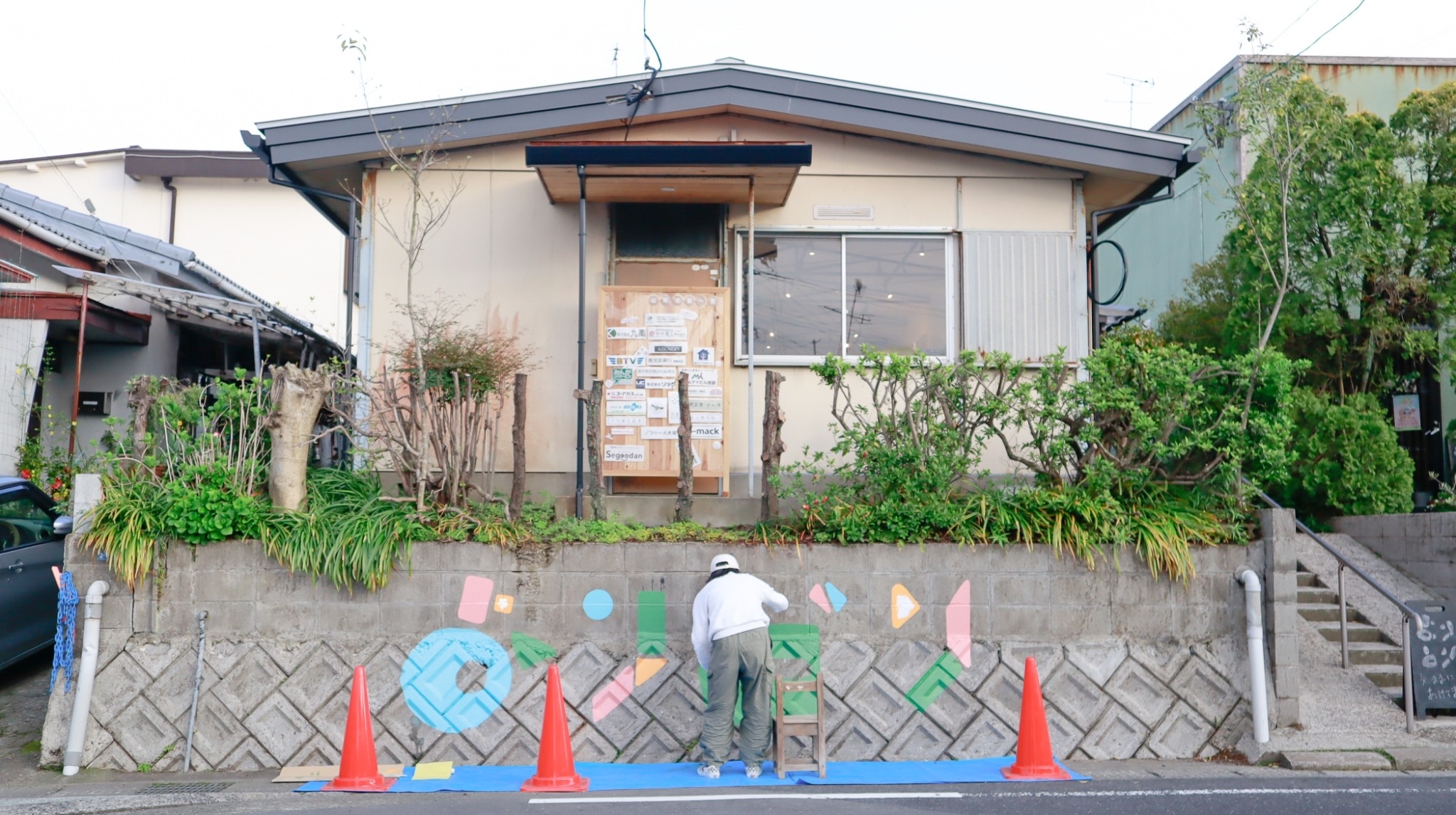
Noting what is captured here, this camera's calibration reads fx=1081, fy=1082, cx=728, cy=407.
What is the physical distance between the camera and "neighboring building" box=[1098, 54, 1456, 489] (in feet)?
47.1

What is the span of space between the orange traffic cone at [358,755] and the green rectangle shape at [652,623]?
1.95 metres

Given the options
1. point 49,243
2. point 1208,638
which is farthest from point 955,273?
point 49,243

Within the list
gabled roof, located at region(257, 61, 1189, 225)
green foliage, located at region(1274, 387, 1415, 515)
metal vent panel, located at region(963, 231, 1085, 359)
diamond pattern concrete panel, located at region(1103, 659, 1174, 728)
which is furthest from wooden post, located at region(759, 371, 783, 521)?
green foliage, located at region(1274, 387, 1415, 515)

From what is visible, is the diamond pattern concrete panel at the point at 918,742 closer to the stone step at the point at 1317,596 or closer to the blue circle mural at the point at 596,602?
the blue circle mural at the point at 596,602

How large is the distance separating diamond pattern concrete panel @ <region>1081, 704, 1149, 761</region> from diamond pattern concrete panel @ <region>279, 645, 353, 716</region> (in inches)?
207

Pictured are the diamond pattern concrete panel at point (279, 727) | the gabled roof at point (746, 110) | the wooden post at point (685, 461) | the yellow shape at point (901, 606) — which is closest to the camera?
the diamond pattern concrete panel at point (279, 727)

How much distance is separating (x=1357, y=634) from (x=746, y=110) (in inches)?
287

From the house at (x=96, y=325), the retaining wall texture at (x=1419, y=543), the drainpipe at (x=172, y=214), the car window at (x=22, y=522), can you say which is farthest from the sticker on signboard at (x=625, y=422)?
the drainpipe at (x=172, y=214)

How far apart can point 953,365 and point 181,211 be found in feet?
60.0

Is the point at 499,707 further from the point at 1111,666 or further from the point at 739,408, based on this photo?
the point at 1111,666

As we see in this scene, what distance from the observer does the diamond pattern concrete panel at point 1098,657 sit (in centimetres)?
798

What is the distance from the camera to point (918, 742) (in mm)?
7801

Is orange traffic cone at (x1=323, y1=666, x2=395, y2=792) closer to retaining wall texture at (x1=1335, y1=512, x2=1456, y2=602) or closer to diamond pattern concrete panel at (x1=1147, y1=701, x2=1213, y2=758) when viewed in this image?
diamond pattern concrete panel at (x1=1147, y1=701, x2=1213, y2=758)

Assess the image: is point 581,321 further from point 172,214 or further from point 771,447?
point 172,214
